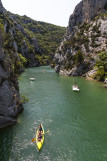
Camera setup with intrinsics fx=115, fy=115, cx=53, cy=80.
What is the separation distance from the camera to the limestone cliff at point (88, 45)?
65.5 metres

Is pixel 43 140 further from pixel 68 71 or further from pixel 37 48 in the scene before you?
pixel 37 48

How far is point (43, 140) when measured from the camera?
16688 mm

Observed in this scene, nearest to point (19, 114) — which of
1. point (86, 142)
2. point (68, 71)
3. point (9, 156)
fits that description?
point (9, 156)

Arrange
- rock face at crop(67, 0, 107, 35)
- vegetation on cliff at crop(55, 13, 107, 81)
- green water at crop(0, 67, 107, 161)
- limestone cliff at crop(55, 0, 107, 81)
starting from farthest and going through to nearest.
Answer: rock face at crop(67, 0, 107, 35), limestone cliff at crop(55, 0, 107, 81), vegetation on cliff at crop(55, 13, 107, 81), green water at crop(0, 67, 107, 161)

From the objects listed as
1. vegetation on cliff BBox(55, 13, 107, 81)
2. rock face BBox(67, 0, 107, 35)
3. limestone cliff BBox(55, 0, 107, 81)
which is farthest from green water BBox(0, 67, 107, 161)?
rock face BBox(67, 0, 107, 35)

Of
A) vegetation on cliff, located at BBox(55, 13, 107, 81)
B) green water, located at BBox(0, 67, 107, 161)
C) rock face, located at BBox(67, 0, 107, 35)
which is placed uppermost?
rock face, located at BBox(67, 0, 107, 35)

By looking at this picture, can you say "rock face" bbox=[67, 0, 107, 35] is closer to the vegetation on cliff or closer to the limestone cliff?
the limestone cliff

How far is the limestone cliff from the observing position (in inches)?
2579

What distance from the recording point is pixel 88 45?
3059 inches

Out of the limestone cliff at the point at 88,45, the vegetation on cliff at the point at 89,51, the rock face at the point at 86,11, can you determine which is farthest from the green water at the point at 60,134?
the rock face at the point at 86,11

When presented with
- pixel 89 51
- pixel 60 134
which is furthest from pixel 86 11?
pixel 60 134

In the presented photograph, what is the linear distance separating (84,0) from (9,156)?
4836 inches

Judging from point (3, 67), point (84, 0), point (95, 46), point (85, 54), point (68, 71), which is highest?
point (84, 0)

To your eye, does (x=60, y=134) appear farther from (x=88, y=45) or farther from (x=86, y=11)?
(x=86, y=11)
